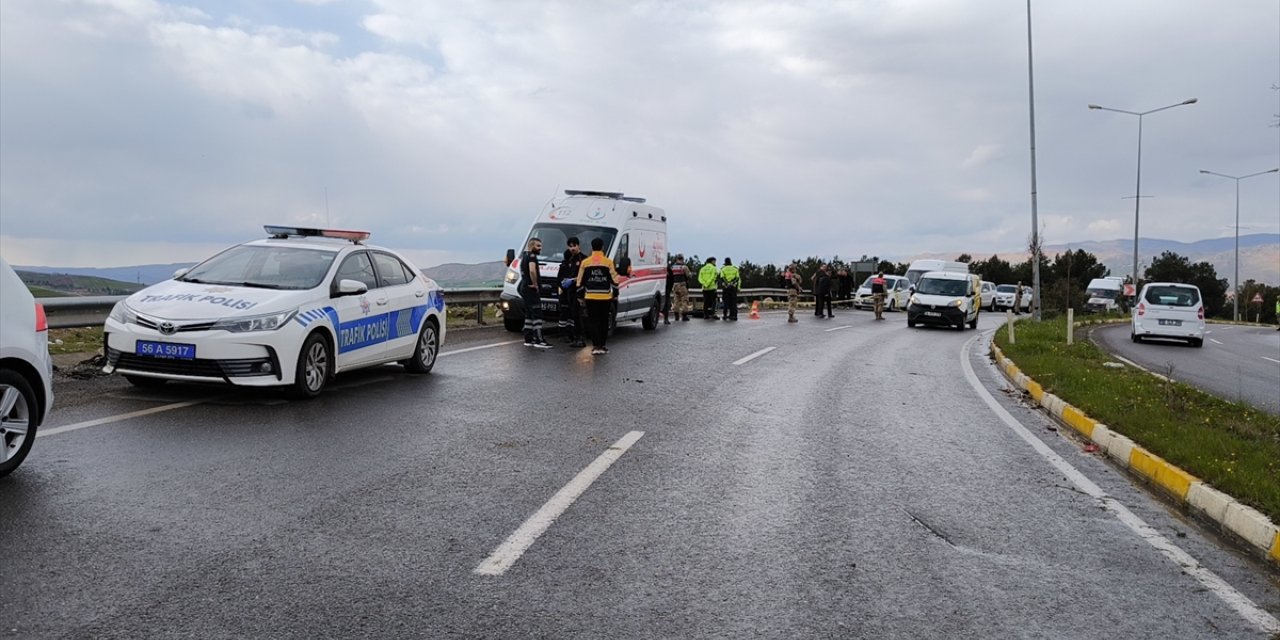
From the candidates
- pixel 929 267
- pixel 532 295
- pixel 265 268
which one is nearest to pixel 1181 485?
pixel 265 268

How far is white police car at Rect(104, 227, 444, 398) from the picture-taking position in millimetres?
8797

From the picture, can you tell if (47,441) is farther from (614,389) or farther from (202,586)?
(614,389)

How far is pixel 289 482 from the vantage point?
6.16 m

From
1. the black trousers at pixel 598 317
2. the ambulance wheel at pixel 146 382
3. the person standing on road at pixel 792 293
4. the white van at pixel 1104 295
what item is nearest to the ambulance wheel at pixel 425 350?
the ambulance wheel at pixel 146 382

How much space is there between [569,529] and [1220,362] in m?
21.2


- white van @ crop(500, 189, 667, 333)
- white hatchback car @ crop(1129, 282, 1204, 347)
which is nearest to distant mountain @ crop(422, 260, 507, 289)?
white van @ crop(500, 189, 667, 333)

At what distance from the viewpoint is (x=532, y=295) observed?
16.0m

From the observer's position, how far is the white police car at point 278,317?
8.80m

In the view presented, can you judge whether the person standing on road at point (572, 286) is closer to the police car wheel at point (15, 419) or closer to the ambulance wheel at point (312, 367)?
the ambulance wheel at point (312, 367)

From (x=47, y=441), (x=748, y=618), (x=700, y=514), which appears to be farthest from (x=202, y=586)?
(x=47, y=441)

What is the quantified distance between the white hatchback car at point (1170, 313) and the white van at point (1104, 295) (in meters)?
31.4

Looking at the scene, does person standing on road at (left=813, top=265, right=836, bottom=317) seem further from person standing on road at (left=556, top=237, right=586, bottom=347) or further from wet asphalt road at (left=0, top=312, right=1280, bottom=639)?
wet asphalt road at (left=0, top=312, right=1280, bottom=639)

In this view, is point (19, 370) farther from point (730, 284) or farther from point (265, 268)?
point (730, 284)

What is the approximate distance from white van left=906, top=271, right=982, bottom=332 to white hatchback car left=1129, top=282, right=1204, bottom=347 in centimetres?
477
